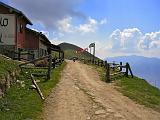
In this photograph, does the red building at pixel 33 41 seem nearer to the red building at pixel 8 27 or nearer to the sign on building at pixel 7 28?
the red building at pixel 8 27

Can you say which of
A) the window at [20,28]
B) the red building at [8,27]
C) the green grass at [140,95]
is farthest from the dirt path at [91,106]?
the window at [20,28]

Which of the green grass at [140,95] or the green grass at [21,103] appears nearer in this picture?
the green grass at [21,103]

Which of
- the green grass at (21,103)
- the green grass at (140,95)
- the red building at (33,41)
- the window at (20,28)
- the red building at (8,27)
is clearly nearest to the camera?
the green grass at (21,103)

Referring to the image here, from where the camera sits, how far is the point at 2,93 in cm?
1852

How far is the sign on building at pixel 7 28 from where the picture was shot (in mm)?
44750

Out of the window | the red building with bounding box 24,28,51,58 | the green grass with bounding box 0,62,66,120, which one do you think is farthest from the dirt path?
the red building with bounding box 24,28,51,58

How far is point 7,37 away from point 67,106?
1096 inches

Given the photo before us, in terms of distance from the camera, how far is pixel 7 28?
44812 mm

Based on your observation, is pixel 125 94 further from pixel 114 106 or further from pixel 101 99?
pixel 114 106

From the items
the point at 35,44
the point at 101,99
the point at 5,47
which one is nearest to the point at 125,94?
the point at 101,99

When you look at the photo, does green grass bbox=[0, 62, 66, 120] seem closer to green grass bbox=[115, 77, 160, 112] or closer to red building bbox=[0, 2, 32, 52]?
green grass bbox=[115, 77, 160, 112]

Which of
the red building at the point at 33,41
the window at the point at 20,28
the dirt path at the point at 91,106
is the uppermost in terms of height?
the window at the point at 20,28

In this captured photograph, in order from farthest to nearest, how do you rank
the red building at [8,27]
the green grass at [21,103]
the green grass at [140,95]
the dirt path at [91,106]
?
the red building at [8,27] → the green grass at [140,95] → the dirt path at [91,106] → the green grass at [21,103]

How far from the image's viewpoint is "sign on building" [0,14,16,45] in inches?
1762
